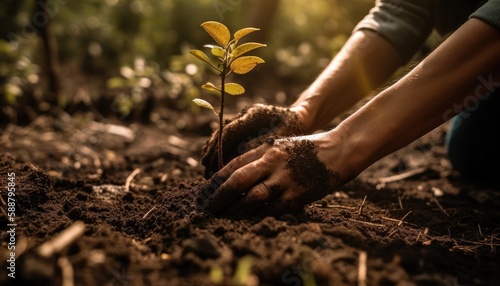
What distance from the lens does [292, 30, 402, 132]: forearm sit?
211 cm

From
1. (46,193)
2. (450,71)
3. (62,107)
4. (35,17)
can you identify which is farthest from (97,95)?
(450,71)

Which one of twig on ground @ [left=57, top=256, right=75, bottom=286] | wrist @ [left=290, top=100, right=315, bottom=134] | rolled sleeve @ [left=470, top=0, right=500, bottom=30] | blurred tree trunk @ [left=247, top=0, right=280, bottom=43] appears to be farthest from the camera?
blurred tree trunk @ [left=247, top=0, right=280, bottom=43]

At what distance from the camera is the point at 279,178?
147cm

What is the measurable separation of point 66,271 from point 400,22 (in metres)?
2.06

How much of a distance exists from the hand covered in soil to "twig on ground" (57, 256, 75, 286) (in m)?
0.84

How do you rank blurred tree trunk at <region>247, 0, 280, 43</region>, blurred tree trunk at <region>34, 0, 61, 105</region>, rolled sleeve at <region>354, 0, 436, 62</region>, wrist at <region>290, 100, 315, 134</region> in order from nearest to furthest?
wrist at <region>290, 100, 315, 134</region>
rolled sleeve at <region>354, 0, 436, 62</region>
blurred tree trunk at <region>34, 0, 61, 105</region>
blurred tree trunk at <region>247, 0, 280, 43</region>

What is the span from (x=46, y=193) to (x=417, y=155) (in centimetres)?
260

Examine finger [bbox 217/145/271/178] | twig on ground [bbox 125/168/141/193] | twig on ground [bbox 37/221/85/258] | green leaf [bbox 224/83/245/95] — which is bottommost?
finger [bbox 217/145/271/178]

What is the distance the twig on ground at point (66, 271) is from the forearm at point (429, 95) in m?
1.02

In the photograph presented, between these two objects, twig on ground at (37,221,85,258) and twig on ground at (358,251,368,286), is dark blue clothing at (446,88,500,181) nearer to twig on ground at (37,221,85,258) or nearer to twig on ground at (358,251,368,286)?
twig on ground at (358,251,368,286)

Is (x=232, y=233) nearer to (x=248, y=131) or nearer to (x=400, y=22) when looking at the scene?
(x=248, y=131)

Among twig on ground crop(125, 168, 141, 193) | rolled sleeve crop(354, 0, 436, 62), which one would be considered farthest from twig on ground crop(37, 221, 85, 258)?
rolled sleeve crop(354, 0, 436, 62)

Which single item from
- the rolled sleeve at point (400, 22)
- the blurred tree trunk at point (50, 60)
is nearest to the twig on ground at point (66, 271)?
the rolled sleeve at point (400, 22)

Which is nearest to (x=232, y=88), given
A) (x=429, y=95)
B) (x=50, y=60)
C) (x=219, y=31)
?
(x=219, y=31)
